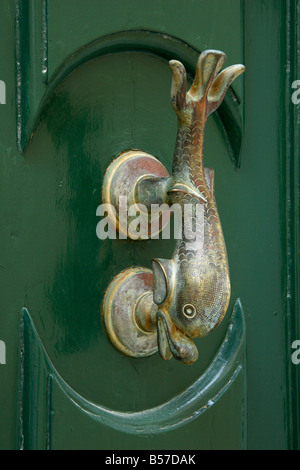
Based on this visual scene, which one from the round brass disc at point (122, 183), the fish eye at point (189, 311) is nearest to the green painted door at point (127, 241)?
the round brass disc at point (122, 183)

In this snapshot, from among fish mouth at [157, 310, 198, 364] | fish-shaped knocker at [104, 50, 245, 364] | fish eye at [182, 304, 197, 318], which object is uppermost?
fish-shaped knocker at [104, 50, 245, 364]

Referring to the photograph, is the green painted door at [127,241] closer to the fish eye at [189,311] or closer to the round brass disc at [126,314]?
the round brass disc at [126,314]

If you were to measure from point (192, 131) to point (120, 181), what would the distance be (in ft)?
0.34

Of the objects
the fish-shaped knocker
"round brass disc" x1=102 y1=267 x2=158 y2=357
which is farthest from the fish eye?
"round brass disc" x1=102 y1=267 x2=158 y2=357

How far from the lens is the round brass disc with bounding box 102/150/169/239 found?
69 centimetres

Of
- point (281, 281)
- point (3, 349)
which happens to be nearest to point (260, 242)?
point (281, 281)

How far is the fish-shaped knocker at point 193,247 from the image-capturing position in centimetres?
60

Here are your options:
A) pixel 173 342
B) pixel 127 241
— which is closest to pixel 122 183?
pixel 127 241

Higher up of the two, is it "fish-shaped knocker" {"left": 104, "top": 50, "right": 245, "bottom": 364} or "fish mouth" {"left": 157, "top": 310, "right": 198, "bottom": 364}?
"fish-shaped knocker" {"left": 104, "top": 50, "right": 245, "bottom": 364}

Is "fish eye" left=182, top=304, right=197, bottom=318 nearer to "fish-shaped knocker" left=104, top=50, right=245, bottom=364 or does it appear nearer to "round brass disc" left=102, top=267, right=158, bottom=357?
"fish-shaped knocker" left=104, top=50, right=245, bottom=364

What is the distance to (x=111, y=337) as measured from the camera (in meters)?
0.69

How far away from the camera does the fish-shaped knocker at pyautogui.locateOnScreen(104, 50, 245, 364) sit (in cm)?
60
